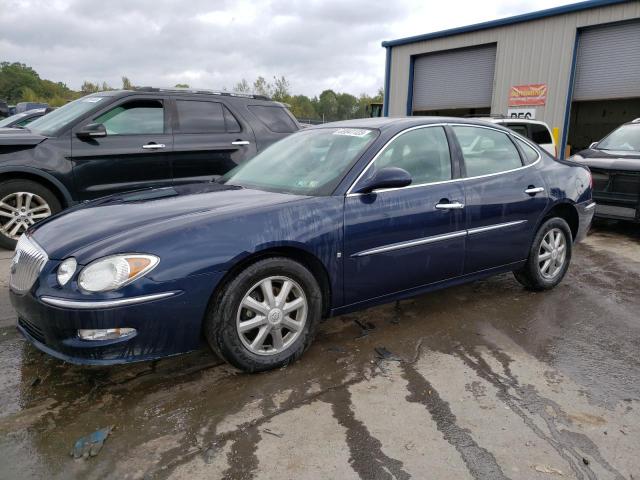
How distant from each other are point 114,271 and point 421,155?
2271 millimetres

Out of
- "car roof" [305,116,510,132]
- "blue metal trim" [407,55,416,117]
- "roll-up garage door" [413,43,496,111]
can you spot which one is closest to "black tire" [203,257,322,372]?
"car roof" [305,116,510,132]

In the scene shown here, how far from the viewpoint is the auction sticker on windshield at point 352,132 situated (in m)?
3.65

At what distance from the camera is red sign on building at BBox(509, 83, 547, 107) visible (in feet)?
48.4

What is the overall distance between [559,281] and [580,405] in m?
2.24

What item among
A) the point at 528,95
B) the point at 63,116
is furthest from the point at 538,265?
the point at 528,95

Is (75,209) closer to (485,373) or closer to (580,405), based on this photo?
(485,373)

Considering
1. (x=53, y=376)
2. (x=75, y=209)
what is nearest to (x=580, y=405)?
(x=53, y=376)

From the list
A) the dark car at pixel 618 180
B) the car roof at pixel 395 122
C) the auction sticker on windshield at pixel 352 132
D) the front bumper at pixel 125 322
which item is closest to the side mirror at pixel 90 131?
the car roof at pixel 395 122

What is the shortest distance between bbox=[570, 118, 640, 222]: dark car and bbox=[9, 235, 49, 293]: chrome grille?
6.97m

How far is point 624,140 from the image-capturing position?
7.82m

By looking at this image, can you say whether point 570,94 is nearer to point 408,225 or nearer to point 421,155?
point 421,155

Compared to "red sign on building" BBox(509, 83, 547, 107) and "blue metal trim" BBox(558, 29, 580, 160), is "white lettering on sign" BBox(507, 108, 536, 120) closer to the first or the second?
"red sign on building" BBox(509, 83, 547, 107)

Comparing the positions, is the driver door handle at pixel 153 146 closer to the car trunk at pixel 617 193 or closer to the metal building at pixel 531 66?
the car trunk at pixel 617 193

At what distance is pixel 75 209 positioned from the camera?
329cm
